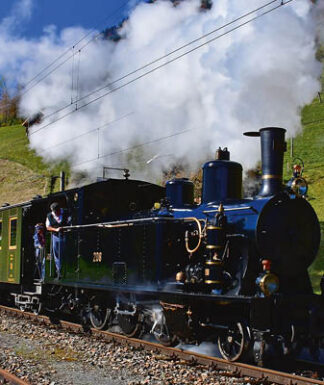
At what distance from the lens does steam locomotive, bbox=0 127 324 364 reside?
685cm

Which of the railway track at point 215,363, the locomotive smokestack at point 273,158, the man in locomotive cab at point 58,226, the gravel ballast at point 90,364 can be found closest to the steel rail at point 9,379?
the railway track at point 215,363

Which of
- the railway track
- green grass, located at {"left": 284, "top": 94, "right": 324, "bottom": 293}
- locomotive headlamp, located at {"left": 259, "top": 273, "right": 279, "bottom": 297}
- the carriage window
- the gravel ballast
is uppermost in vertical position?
green grass, located at {"left": 284, "top": 94, "right": 324, "bottom": 293}

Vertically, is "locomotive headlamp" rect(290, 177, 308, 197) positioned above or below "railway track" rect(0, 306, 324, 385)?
above

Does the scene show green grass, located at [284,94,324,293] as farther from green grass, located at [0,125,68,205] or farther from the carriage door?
green grass, located at [0,125,68,205]

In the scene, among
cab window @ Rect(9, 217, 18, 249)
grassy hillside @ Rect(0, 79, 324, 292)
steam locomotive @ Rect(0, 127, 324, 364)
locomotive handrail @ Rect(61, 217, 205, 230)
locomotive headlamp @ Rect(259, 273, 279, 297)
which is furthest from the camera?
grassy hillside @ Rect(0, 79, 324, 292)

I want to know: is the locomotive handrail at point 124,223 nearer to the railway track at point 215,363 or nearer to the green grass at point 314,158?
the railway track at point 215,363

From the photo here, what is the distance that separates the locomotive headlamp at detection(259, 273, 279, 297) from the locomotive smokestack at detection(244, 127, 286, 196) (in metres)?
1.27

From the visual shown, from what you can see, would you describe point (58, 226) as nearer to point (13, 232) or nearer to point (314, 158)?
point (13, 232)

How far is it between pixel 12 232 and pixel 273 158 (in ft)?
25.6

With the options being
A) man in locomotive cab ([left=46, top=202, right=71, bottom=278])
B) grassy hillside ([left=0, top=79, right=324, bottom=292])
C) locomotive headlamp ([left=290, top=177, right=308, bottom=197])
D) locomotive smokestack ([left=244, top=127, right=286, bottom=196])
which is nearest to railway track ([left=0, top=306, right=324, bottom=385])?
man in locomotive cab ([left=46, top=202, right=71, bottom=278])

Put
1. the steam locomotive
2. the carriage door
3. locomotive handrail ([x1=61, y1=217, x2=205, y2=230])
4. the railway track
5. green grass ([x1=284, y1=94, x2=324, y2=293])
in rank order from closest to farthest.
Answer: the railway track, the steam locomotive, locomotive handrail ([x1=61, y1=217, x2=205, y2=230]), the carriage door, green grass ([x1=284, y1=94, x2=324, y2=293])

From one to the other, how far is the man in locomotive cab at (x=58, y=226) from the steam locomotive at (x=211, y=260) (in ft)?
1.74

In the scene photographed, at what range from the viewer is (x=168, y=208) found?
828cm

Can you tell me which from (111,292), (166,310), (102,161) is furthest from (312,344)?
(102,161)
